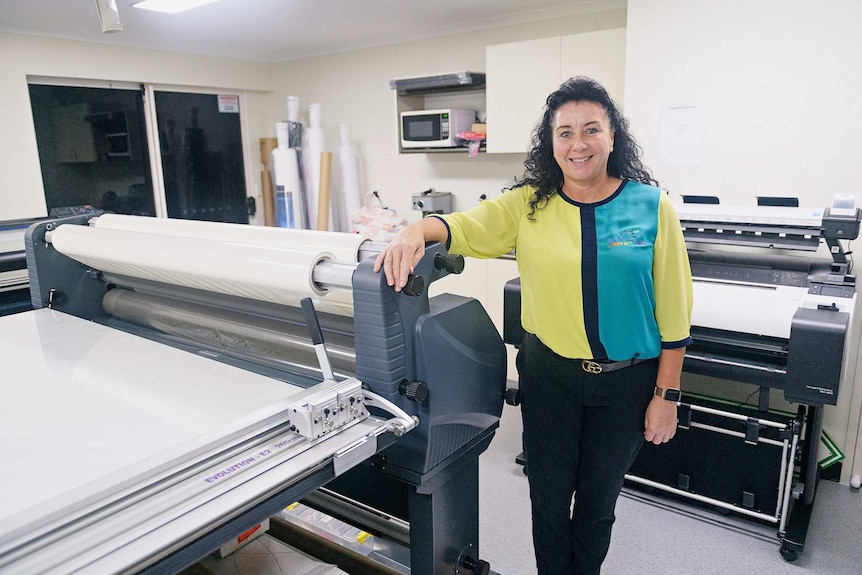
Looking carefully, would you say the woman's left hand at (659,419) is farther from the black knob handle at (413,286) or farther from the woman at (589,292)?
the black knob handle at (413,286)

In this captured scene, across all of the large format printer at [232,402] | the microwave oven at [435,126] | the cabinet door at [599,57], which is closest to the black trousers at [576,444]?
the large format printer at [232,402]

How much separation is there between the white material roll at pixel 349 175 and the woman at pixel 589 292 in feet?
10.6

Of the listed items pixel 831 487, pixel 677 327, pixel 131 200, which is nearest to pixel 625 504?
pixel 831 487

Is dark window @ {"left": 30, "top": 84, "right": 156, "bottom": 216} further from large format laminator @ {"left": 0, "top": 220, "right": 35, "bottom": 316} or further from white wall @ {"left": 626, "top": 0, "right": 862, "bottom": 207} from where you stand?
white wall @ {"left": 626, "top": 0, "right": 862, "bottom": 207}

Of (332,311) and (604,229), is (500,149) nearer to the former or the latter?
(604,229)

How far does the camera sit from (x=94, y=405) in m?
1.16

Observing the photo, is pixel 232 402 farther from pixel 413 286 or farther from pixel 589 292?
pixel 589 292

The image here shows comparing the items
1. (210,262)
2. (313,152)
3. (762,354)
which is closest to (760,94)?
(762,354)

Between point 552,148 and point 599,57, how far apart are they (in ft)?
6.39

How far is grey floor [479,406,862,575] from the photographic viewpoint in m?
2.24

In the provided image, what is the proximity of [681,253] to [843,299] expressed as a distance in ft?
3.29

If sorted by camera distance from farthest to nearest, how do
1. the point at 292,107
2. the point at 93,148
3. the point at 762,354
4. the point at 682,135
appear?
the point at 292,107
the point at 93,148
the point at 682,135
the point at 762,354

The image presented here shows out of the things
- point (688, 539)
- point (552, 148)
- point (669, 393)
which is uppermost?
point (552, 148)

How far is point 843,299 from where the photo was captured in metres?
2.10
